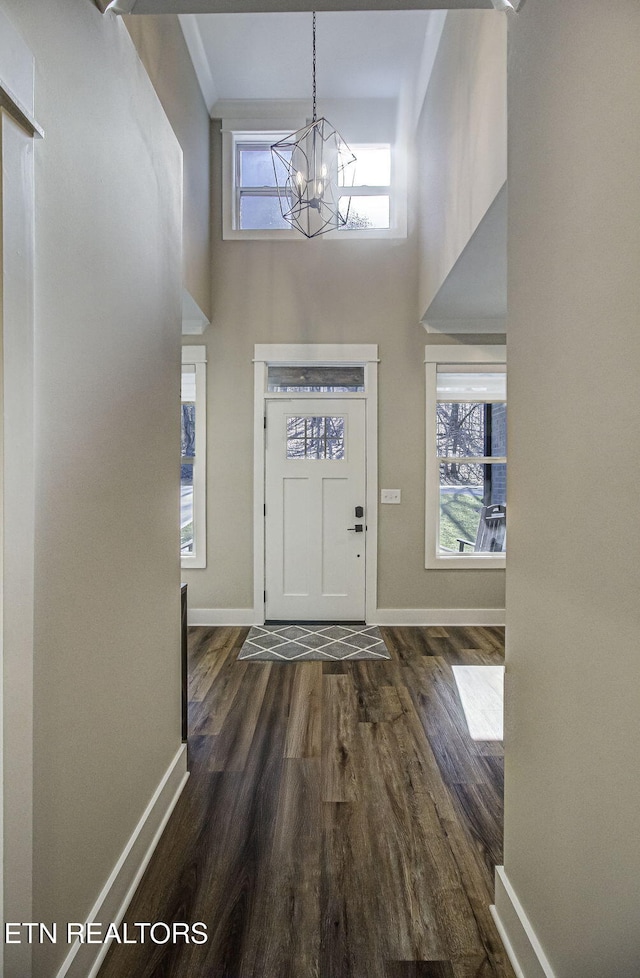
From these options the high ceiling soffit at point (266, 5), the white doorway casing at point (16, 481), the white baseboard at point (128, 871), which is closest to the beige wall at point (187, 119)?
the high ceiling soffit at point (266, 5)

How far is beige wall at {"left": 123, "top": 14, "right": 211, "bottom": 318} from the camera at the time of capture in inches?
109

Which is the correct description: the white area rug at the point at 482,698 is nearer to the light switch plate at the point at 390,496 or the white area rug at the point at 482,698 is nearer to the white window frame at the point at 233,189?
the light switch plate at the point at 390,496

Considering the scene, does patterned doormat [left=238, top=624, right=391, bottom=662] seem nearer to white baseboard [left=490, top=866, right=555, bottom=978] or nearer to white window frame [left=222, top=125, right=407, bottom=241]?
white baseboard [left=490, top=866, right=555, bottom=978]

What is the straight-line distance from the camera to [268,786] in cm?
221

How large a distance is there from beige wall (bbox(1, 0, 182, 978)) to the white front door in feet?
7.87

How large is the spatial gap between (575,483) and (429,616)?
3.52 m

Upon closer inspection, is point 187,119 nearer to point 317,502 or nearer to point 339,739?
point 317,502

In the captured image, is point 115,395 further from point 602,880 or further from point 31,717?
point 602,880

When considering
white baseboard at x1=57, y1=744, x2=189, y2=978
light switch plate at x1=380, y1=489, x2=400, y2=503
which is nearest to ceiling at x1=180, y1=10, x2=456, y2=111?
light switch plate at x1=380, y1=489, x2=400, y2=503

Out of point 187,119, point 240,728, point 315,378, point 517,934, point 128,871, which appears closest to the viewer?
point 517,934

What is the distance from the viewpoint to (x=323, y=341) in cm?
439

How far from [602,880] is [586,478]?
76 cm

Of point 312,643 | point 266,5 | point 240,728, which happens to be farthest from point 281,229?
point 240,728

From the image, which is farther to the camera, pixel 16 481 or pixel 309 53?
pixel 309 53
